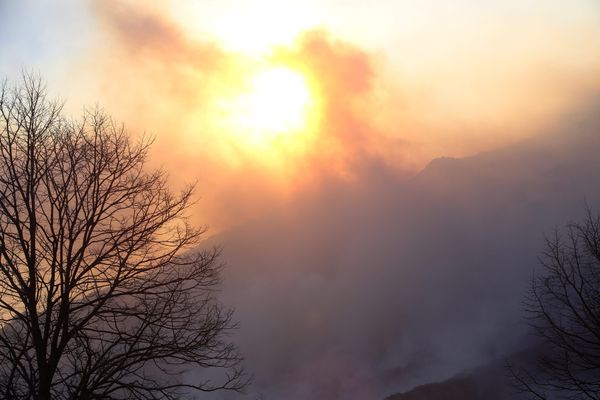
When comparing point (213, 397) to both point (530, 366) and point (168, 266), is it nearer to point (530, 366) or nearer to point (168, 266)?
point (530, 366)

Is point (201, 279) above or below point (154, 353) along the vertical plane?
above

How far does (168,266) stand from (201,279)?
0.92 m

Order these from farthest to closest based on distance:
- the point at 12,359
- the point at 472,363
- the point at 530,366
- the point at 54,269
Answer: the point at 472,363
the point at 530,366
the point at 54,269
the point at 12,359

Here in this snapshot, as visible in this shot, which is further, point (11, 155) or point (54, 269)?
point (11, 155)

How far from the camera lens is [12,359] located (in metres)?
5.93

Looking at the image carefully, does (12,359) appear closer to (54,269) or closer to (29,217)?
(54,269)

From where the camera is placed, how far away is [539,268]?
61.8 m

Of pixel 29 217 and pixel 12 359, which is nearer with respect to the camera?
pixel 12 359

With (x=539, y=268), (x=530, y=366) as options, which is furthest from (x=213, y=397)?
(x=539, y=268)

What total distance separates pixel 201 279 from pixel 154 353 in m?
1.55

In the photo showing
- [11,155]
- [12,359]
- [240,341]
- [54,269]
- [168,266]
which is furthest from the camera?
[240,341]

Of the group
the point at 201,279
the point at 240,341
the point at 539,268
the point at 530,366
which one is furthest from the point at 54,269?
the point at 240,341

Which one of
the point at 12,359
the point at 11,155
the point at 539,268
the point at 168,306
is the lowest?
the point at 12,359

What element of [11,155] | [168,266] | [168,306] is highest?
[11,155]
